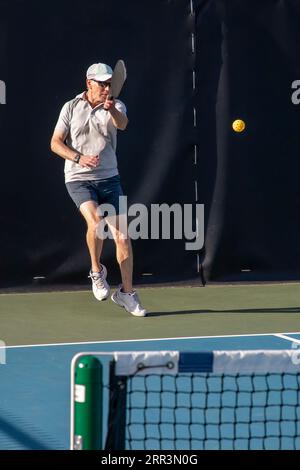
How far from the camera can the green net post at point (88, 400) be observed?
3.27 m

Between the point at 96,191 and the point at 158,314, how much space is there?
935mm

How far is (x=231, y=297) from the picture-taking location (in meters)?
8.80

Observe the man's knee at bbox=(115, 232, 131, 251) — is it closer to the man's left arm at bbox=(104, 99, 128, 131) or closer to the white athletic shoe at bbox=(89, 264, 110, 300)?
the white athletic shoe at bbox=(89, 264, 110, 300)

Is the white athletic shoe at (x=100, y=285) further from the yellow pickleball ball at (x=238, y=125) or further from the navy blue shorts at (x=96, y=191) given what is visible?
the yellow pickleball ball at (x=238, y=125)

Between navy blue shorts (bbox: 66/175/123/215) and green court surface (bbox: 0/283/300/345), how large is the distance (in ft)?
2.53

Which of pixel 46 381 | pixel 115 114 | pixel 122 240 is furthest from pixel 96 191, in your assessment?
pixel 46 381

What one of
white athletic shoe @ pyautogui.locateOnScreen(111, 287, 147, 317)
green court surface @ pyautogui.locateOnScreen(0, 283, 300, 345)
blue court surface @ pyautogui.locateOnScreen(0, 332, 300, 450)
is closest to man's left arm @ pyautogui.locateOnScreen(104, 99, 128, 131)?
white athletic shoe @ pyautogui.locateOnScreen(111, 287, 147, 317)

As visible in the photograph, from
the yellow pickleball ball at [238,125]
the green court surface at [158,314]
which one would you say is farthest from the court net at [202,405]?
the yellow pickleball ball at [238,125]

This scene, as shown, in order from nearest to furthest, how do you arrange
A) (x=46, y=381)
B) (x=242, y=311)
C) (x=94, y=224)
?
(x=46, y=381) < (x=94, y=224) < (x=242, y=311)

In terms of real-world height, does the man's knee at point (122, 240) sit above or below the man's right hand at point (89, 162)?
below

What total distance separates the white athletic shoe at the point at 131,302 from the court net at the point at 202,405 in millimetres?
1957

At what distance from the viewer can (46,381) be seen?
5.90 metres

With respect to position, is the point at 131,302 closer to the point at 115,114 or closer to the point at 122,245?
the point at 122,245
